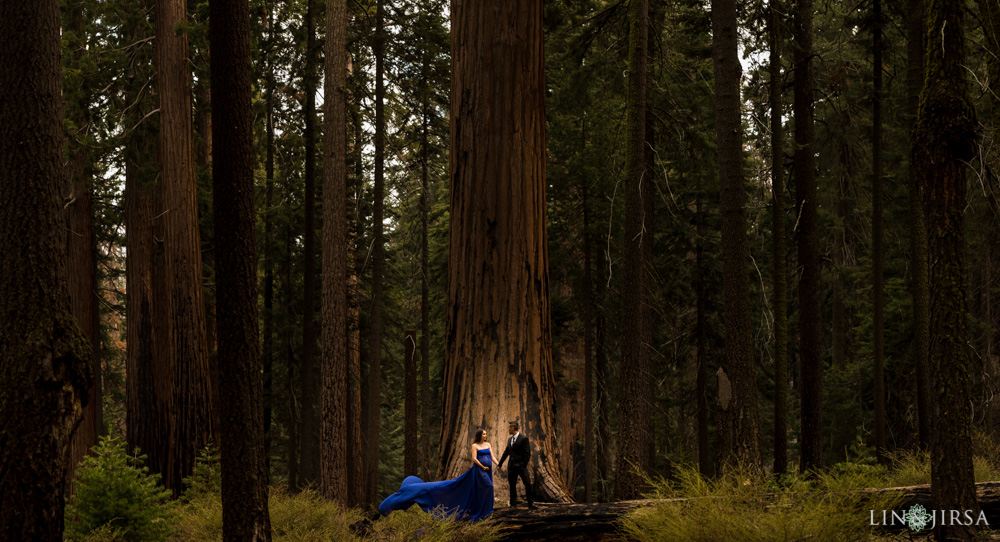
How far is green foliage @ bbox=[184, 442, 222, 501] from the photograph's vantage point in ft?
39.3

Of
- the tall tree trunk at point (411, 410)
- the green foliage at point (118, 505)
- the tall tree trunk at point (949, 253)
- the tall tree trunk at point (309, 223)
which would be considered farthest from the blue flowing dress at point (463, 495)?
the tall tree trunk at point (309, 223)

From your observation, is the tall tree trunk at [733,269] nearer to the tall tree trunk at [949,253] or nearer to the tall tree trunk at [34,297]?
the tall tree trunk at [949,253]

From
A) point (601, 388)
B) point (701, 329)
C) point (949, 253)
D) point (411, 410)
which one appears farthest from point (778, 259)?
point (411, 410)

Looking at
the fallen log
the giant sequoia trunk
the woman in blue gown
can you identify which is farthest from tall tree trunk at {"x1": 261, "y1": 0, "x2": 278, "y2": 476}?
the fallen log

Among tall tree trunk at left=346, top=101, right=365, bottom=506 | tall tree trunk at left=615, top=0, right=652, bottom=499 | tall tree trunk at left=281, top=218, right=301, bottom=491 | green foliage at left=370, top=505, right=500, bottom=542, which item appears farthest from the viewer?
tall tree trunk at left=281, top=218, right=301, bottom=491

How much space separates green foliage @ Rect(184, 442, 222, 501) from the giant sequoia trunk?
17.1 ft

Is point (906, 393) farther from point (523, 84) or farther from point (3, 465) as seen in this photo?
point (3, 465)

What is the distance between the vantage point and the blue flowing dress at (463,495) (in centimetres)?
878

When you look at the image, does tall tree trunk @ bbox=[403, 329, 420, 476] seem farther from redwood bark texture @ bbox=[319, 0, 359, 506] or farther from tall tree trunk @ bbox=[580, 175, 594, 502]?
tall tree trunk @ bbox=[580, 175, 594, 502]

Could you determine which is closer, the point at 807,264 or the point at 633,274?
the point at 633,274

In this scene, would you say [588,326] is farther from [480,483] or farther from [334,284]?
[480,483]

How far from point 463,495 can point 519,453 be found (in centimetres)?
97

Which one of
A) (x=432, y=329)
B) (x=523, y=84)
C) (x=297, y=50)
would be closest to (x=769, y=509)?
(x=523, y=84)

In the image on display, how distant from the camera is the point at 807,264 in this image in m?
15.6
